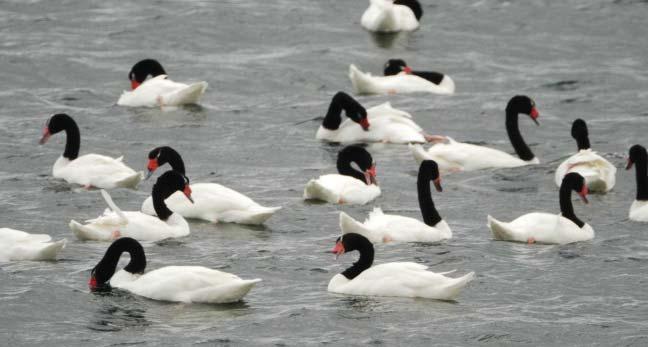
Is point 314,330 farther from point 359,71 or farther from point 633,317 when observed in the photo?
point 359,71

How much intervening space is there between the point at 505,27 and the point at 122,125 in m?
10.6

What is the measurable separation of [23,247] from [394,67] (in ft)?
39.1

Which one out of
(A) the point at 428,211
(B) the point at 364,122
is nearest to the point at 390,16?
(B) the point at 364,122

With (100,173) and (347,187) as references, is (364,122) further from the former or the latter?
(100,173)

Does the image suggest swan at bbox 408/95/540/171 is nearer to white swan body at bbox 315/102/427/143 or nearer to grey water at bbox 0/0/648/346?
grey water at bbox 0/0/648/346

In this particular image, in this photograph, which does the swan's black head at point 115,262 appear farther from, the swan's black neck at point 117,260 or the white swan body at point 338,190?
the white swan body at point 338,190

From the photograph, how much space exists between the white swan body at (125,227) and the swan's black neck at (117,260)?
1.52 m

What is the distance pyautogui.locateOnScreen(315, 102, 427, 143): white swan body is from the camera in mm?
23125

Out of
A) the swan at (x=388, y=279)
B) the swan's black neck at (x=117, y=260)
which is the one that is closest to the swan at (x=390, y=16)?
the swan at (x=388, y=279)

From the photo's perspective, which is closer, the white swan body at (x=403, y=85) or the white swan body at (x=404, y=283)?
the white swan body at (x=404, y=283)

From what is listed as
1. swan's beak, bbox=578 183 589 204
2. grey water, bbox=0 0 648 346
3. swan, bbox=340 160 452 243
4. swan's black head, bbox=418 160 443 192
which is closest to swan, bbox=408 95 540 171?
grey water, bbox=0 0 648 346

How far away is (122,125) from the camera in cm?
2384

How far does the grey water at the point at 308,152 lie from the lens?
47.5ft

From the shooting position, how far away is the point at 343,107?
23.3m
